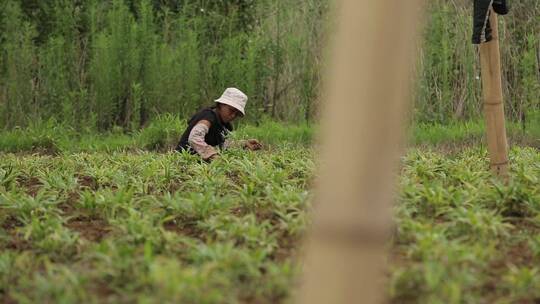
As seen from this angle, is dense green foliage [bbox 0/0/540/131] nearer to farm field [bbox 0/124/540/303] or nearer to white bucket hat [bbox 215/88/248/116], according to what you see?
white bucket hat [bbox 215/88/248/116]

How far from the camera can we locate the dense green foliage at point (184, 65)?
888cm

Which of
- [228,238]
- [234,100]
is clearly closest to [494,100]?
[228,238]

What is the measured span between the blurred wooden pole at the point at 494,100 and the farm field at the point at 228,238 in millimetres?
119

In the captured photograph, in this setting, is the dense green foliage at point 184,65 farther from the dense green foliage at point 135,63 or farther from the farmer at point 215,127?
the farmer at point 215,127

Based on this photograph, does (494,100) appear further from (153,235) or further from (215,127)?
(215,127)

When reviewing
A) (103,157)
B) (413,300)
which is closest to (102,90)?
(103,157)

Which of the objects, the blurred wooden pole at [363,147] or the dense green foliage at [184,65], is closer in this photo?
the blurred wooden pole at [363,147]

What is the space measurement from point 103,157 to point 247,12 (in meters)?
4.49

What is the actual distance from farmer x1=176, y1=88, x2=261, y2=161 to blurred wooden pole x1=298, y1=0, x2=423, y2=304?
4.32 m

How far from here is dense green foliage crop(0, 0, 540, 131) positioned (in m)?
8.88

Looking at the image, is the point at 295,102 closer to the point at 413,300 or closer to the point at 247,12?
the point at 247,12

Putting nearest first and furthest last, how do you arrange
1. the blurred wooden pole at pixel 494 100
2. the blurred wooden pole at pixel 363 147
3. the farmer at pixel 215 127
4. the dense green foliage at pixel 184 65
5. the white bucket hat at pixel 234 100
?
the blurred wooden pole at pixel 363 147 < the blurred wooden pole at pixel 494 100 < the farmer at pixel 215 127 < the white bucket hat at pixel 234 100 < the dense green foliage at pixel 184 65

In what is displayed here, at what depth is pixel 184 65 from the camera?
8984 millimetres

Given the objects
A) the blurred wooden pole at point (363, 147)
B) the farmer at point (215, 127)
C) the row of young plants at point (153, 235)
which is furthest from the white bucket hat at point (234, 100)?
the blurred wooden pole at point (363, 147)
